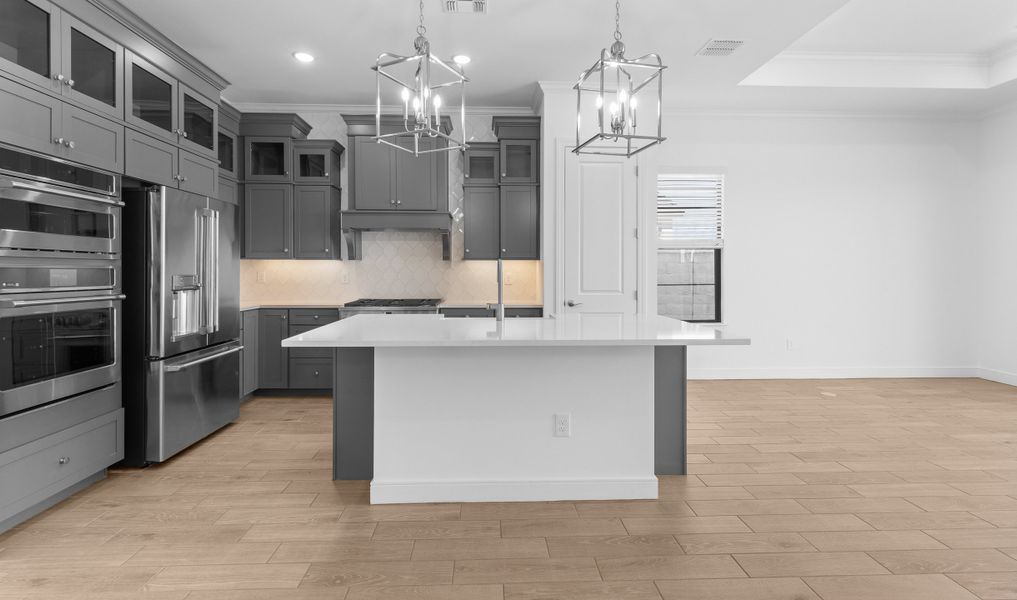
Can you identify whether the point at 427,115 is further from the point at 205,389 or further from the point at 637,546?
the point at 205,389

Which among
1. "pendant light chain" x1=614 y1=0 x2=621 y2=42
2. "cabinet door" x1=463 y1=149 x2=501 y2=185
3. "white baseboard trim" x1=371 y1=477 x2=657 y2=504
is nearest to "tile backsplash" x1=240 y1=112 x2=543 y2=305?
"cabinet door" x1=463 y1=149 x2=501 y2=185

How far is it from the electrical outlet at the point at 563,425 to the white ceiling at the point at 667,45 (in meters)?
2.55

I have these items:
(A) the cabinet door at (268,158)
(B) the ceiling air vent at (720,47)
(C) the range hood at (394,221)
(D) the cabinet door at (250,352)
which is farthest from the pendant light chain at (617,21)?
(D) the cabinet door at (250,352)

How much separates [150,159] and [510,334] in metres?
2.44

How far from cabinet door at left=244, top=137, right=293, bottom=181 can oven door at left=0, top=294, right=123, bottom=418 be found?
8.25 feet

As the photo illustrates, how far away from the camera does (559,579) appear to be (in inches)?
83.7

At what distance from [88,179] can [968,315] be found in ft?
25.8

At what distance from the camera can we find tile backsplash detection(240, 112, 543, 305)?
231 inches

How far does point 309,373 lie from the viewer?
17.5 ft

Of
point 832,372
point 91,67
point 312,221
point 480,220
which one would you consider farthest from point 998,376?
point 91,67

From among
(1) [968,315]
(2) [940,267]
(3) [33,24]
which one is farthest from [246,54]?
(1) [968,315]

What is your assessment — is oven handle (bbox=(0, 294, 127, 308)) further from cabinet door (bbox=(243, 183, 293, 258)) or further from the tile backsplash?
the tile backsplash

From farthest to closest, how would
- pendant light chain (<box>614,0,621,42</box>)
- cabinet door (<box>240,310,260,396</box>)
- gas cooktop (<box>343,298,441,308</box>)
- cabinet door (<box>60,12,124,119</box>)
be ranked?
gas cooktop (<box>343,298,441,308</box>), cabinet door (<box>240,310,260,396</box>), cabinet door (<box>60,12,124,119</box>), pendant light chain (<box>614,0,621,42</box>)

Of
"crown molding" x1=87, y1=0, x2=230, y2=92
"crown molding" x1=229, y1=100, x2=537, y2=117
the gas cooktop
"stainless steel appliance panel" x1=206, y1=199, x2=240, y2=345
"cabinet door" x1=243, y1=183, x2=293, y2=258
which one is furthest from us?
"crown molding" x1=229, y1=100, x2=537, y2=117
